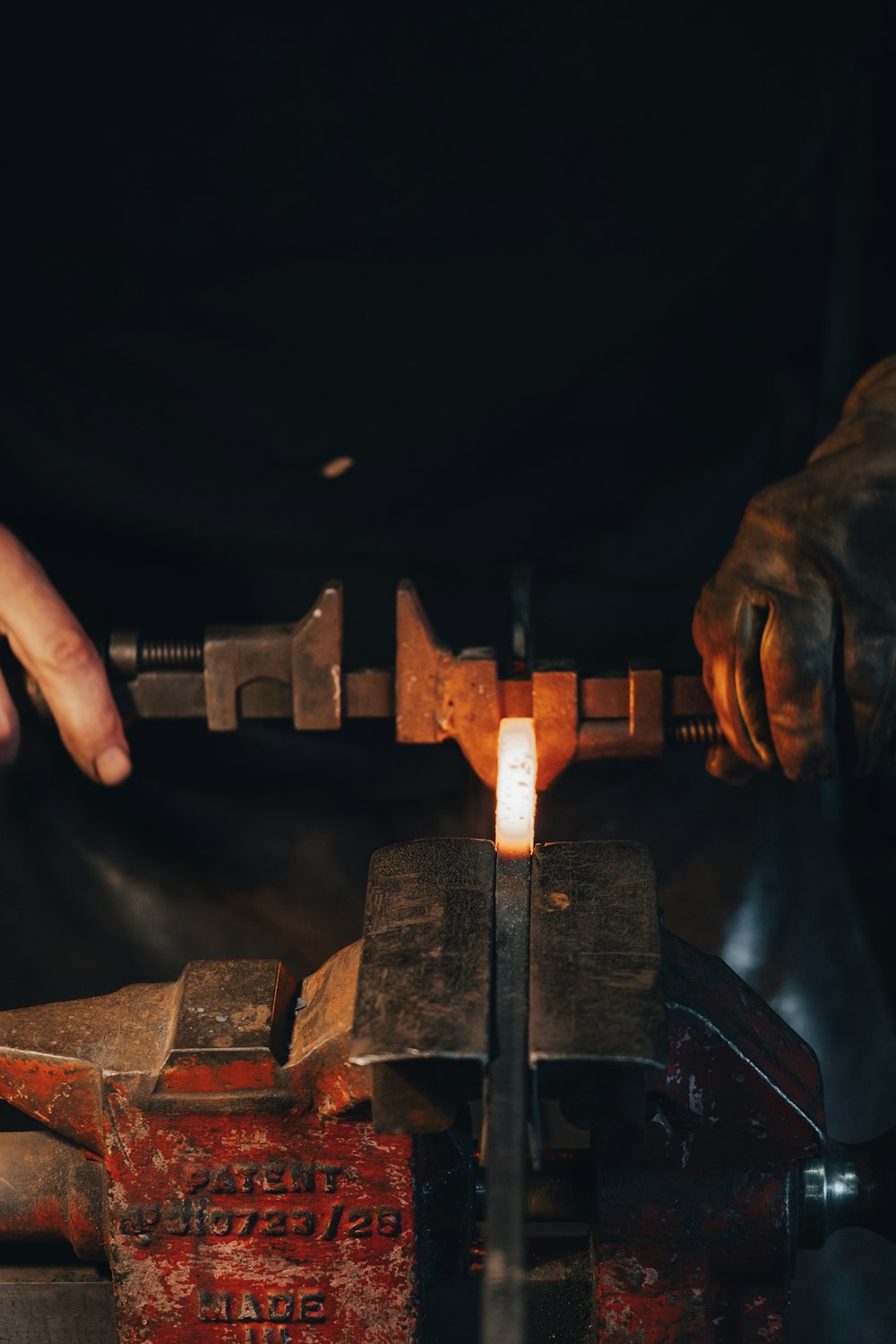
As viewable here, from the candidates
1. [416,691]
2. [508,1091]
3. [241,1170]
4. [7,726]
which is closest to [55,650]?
[7,726]

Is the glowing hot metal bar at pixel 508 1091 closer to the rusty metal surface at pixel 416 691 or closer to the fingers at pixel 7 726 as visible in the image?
the rusty metal surface at pixel 416 691

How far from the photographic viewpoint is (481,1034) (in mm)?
637

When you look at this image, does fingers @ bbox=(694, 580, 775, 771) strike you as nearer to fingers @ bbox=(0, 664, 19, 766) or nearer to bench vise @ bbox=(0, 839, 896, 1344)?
bench vise @ bbox=(0, 839, 896, 1344)

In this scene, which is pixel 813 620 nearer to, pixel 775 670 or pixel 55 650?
pixel 775 670

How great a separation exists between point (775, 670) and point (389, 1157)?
618 mm

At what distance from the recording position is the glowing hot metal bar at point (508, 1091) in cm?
54

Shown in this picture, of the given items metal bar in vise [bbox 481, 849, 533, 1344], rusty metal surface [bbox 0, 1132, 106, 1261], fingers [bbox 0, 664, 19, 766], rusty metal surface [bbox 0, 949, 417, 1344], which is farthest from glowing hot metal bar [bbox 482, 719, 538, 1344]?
fingers [bbox 0, 664, 19, 766]

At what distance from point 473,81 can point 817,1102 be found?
1.10 metres

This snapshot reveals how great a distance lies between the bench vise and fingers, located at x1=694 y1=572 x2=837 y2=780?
414mm

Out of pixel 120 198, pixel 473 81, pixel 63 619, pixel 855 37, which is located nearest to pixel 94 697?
pixel 63 619

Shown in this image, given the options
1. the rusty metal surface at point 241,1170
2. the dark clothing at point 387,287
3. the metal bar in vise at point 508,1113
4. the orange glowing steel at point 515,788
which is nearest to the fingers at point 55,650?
the dark clothing at point 387,287

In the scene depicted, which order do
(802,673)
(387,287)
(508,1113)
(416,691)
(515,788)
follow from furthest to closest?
(387,287), (416,691), (802,673), (515,788), (508,1113)

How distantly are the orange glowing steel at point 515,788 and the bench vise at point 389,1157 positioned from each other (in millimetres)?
66

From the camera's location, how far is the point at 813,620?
119 cm
